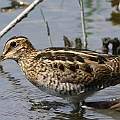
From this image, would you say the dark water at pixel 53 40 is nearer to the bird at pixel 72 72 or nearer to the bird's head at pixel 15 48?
the bird at pixel 72 72

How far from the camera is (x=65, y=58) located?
8.93 metres

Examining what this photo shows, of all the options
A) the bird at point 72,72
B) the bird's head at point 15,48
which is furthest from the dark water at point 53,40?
the bird's head at point 15,48

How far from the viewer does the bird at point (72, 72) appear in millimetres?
8797

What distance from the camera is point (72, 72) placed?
29.1 feet

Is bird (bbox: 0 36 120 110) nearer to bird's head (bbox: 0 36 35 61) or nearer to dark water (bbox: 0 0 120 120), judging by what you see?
bird's head (bbox: 0 36 35 61)

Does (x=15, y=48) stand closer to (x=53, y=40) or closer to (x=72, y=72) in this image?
(x=72, y=72)

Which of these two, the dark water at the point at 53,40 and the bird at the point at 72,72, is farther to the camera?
the dark water at the point at 53,40

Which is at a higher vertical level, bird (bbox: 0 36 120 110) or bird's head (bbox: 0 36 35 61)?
bird's head (bbox: 0 36 35 61)

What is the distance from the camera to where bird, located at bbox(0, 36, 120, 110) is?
28.9 feet

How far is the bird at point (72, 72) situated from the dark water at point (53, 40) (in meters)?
0.35

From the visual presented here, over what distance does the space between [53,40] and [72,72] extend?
2.71 meters

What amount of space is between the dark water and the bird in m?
0.35

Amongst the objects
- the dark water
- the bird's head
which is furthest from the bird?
the dark water

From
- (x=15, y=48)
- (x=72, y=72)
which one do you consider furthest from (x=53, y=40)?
(x=72, y=72)
